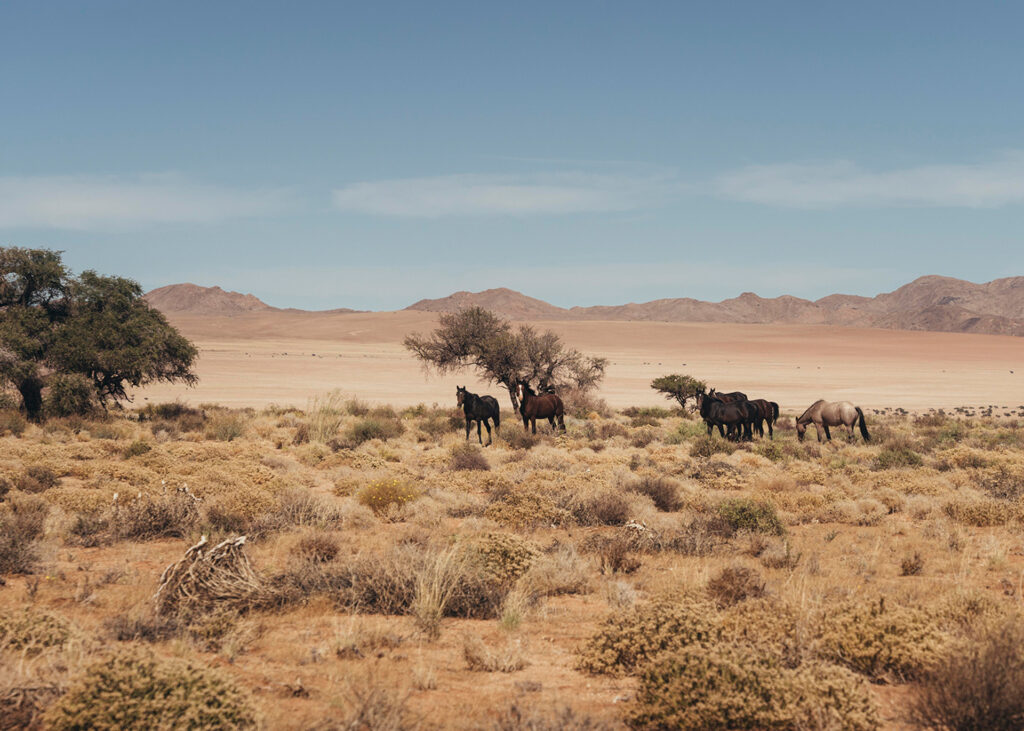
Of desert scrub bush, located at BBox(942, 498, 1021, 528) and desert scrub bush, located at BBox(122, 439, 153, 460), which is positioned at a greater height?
desert scrub bush, located at BBox(122, 439, 153, 460)

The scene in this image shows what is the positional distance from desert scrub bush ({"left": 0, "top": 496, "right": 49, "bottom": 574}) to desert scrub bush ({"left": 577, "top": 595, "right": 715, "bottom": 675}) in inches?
261

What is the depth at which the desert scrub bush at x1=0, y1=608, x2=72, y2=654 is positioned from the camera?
562cm

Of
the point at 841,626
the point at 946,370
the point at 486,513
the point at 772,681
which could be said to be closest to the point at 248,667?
the point at 772,681

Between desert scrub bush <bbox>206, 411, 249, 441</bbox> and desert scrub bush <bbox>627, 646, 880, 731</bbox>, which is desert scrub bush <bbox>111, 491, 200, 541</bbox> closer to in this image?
desert scrub bush <bbox>627, 646, 880, 731</bbox>

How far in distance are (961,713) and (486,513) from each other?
8.26 meters

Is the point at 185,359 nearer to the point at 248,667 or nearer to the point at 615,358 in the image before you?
the point at 248,667

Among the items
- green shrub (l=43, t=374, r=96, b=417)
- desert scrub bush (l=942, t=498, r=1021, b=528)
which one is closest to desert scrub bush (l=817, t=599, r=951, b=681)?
desert scrub bush (l=942, t=498, r=1021, b=528)

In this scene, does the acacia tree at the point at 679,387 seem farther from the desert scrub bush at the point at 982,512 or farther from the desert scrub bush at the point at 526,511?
the desert scrub bush at the point at 526,511

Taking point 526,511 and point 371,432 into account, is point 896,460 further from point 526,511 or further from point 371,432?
point 371,432

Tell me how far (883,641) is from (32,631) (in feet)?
22.7

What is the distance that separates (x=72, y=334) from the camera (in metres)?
24.6

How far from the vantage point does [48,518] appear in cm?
1057

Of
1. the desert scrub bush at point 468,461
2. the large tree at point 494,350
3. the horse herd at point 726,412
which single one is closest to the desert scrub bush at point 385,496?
the desert scrub bush at point 468,461

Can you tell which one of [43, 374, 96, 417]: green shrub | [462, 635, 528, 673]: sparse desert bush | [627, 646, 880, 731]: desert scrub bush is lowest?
[462, 635, 528, 673]: sparse desert bush
